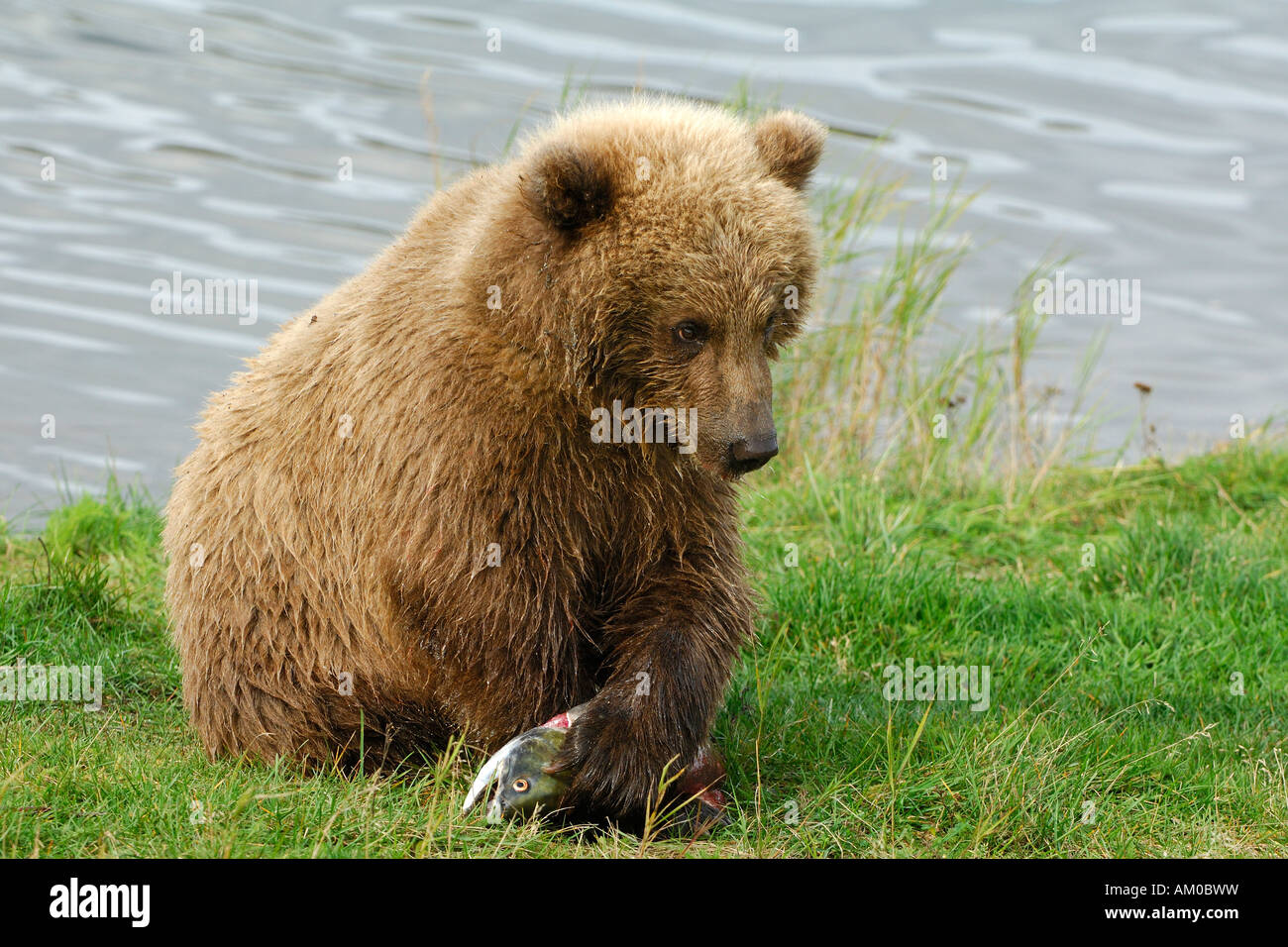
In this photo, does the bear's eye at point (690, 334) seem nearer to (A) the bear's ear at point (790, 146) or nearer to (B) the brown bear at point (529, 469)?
(B) the brown bear at point (529, 469)

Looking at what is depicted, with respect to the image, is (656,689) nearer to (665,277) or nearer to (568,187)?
(665,277)

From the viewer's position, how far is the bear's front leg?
4750mm

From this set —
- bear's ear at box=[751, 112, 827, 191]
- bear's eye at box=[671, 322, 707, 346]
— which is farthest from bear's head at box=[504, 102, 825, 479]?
bear's ear at box=[751, 112, 827, 191]

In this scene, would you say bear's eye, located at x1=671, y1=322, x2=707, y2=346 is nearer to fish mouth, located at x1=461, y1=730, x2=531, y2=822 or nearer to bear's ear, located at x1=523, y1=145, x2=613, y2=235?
bear's ear, located at x1=523, y1=145, x2=613, y2=235

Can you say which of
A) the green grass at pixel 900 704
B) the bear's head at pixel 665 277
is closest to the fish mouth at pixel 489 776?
the green grass at pixel 900 704

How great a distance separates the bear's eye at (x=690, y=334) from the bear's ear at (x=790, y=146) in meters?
0.71

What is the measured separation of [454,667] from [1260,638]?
3846 mm

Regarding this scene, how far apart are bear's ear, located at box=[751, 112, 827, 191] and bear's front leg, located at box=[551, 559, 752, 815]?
4.39 ft

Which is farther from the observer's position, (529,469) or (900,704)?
(900,704)

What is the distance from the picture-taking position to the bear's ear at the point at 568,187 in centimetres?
445

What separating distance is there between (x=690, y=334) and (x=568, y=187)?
0.57m

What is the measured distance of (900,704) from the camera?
5910mm

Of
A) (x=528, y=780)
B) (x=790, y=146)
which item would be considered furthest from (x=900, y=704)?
(x=790, y=146)

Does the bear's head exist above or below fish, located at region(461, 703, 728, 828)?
above
